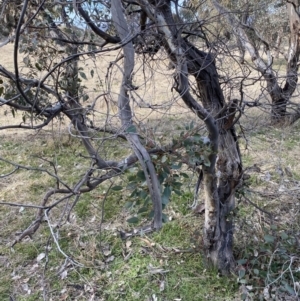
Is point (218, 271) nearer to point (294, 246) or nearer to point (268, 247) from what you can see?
point (268, 247)

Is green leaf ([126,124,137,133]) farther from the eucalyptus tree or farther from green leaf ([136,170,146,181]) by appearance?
green leaf ([136,170,146,181])

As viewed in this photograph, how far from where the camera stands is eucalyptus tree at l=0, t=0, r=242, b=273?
118cm

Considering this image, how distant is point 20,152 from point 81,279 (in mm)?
2492

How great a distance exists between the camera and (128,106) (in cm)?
117

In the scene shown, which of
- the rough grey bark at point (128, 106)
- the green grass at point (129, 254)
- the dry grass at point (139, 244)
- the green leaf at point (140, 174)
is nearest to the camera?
the rough grey bark at point (128, 106)

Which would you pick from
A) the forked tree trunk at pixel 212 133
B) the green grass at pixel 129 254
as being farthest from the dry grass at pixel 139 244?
the forked tree trunk at pixel 212 133

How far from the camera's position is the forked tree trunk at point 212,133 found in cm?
143

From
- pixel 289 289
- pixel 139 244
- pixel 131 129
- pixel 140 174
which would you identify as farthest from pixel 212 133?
pixel 139 244

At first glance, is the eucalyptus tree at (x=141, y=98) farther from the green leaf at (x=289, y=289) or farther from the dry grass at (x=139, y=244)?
the green leaf at (x=289, y=289)

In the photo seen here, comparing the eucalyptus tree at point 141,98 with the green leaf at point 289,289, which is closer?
the eucalyptus tree at point 141,98

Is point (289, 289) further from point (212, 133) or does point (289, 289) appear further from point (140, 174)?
point (140, 174)

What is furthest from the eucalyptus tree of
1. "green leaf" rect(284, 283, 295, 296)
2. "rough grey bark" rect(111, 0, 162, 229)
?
"green leaf" rect(284, 283, 295, 296)

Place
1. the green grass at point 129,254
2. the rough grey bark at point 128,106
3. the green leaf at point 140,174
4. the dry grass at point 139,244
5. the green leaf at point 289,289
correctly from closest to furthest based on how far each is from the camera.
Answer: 1. the rough grey bark at point 128,106
2. the green leaf at point 140,174
3. the green leaf at point 289,289
4. the dry grass at point 139,244
5. the green grass at point 129,254

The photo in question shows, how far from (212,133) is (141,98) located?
0.51 metres
